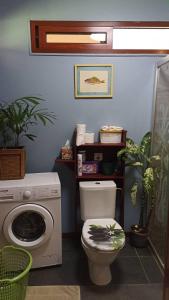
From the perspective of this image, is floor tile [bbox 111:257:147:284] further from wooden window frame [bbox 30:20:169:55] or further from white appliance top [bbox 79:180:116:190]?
wooden window frame [bbox 30:20:169:55]

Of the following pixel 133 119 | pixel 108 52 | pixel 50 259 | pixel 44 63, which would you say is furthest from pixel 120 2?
pixel 50 259

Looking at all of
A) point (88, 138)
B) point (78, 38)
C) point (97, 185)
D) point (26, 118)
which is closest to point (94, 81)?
point (78, 38)

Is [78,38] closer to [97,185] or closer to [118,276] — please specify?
[97,185]

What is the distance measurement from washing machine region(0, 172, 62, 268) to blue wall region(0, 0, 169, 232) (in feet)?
1.50

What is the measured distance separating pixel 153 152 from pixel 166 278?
1.25 metres

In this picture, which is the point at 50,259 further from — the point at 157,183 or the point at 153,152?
the point at 153,152

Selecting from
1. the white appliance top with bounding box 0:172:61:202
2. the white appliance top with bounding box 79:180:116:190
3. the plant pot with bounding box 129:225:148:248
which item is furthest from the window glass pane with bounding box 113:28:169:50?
the plant pot with bounding box 129:225:148:248

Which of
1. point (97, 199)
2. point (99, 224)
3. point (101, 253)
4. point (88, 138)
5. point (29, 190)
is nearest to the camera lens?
point (101, 253)

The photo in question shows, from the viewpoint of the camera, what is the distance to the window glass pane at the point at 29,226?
2.08 meters

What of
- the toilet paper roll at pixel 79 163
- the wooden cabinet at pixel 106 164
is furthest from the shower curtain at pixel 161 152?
the toilet paper roll at pixel 79 163

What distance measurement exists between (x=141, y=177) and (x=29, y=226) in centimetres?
121

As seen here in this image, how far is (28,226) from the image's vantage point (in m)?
2.14

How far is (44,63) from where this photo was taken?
7.48 feet

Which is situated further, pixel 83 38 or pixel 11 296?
pixel 83 38
